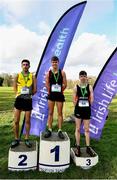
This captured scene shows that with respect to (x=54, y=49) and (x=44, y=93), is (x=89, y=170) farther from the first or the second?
(x=54, y=49)

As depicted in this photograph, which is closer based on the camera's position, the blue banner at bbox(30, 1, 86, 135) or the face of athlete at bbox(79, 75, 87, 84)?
the face of athlete at bbox(79, 75, 87, 84)

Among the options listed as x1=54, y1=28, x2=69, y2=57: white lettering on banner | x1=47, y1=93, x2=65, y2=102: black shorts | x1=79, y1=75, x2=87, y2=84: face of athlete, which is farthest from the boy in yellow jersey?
x1=54, y1=28, x2=69, y2=57: white lettering on banner

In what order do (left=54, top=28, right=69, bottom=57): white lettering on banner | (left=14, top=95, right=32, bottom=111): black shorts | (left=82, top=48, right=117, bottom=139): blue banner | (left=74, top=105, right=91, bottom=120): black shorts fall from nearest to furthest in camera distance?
(left=14, top=95, right=32, bottom=111): black shorts < (left=74, top=105, right=91, bottom=120): black shorts < (left=82, top=48, right=117, bottom=139): blue banner < (left=54, top=28, right=69, bottom=57): white lettering on banner

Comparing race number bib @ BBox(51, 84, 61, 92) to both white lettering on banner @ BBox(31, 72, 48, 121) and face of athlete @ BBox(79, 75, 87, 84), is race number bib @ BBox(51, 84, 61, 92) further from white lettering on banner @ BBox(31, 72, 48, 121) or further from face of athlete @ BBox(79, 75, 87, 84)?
white lettering on banner @ BBox(31, 72, 48, 121)

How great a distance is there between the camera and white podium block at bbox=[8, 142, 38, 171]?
604 centimetres

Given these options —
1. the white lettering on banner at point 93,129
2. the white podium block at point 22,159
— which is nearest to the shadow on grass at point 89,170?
the white podium block at point 22,159

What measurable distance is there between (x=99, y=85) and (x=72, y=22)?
1.68m

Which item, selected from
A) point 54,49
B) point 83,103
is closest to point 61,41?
point 54,49

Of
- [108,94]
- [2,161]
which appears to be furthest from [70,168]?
[108,94]

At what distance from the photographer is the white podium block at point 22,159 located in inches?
238

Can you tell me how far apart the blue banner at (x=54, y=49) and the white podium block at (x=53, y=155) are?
77.0 inches

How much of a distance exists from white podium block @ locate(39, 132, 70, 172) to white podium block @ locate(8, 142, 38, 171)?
0.49 feet

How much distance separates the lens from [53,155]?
606cm

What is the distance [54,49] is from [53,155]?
2940mm
